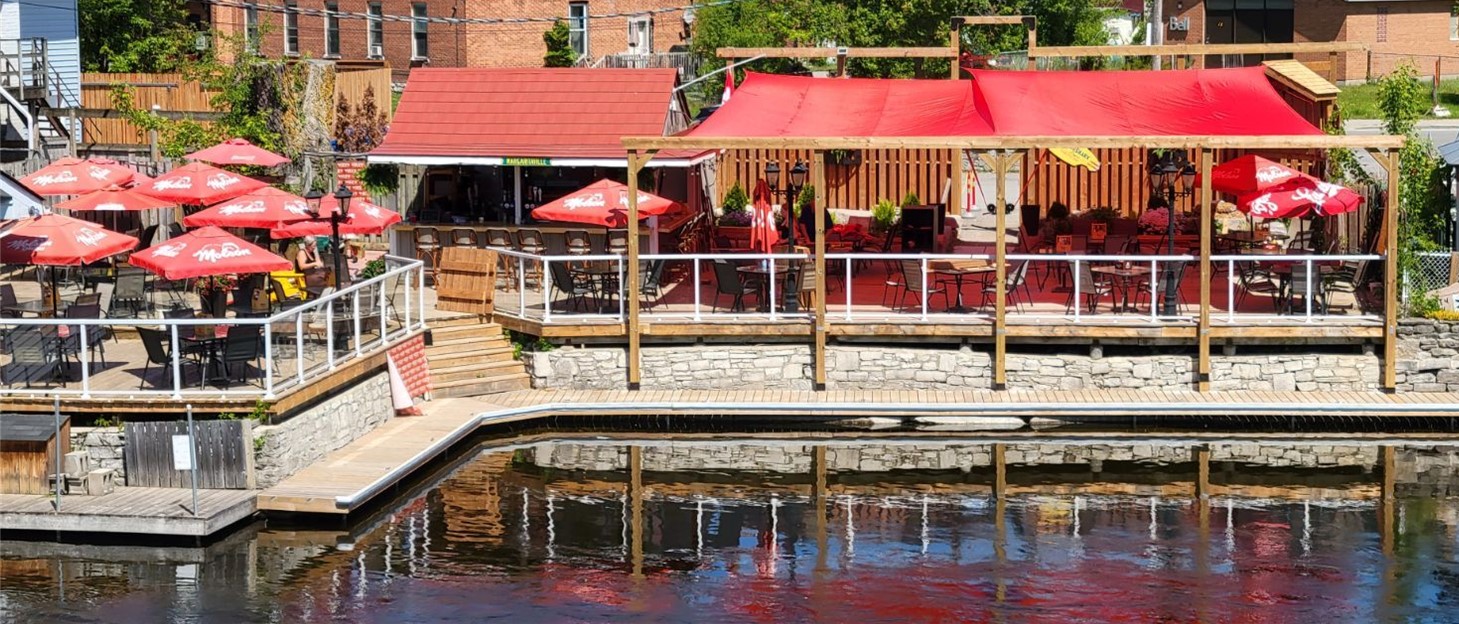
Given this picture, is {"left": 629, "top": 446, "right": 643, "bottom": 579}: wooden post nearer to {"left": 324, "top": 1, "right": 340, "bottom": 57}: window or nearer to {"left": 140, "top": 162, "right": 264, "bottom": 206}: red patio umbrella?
{"left": 140, "top": 162, "right": 264, "bottom": 206}: red patio umbrella

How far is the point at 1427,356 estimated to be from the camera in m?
24.7

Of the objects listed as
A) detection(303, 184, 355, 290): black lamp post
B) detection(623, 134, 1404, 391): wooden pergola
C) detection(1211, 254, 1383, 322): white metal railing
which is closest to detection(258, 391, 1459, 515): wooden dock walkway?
detection(623, 134, 1404, 391): wooden pergola

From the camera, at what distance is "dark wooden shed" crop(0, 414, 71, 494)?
65.5 ft

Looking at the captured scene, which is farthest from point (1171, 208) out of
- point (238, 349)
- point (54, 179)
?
point (54, 179)

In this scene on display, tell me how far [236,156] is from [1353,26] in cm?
3425

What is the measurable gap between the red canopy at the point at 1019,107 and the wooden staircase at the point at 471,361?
385cm

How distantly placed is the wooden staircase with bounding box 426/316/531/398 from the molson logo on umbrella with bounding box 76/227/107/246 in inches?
179

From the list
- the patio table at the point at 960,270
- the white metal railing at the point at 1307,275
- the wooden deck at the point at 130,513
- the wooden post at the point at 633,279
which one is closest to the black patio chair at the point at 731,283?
the wooden post at the point at 633,279

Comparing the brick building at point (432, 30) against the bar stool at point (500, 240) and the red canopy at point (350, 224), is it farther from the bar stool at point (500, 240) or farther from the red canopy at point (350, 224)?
the red canopy at point (350, 224)

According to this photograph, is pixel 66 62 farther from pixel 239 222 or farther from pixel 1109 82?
pixel 1109 82

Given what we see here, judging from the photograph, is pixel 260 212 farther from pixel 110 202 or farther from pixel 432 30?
pixel 432 30

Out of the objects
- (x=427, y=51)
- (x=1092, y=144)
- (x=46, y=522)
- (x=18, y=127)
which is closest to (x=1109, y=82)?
(x=1092, y=144)

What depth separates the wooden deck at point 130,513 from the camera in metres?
19.2

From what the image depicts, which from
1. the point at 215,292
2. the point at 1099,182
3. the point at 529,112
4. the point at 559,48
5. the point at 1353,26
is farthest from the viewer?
the point at 1353,26
